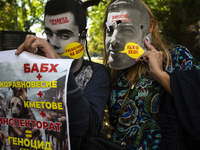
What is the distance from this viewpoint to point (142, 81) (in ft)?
4.52

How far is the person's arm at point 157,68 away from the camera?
1217mm

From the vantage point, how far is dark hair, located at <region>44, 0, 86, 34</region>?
4.30ft

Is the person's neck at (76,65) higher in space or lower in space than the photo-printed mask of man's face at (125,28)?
lower

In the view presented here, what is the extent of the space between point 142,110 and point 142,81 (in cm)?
21

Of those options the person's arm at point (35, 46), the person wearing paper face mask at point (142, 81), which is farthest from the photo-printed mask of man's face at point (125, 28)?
the person's arm at point (35, 46)

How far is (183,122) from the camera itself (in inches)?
46.2

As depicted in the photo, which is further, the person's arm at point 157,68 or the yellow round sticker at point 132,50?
the yellow round sticker at point 132,50

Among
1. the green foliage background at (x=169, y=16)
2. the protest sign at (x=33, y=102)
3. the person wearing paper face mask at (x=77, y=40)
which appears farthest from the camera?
the green foliage background at (x=169, y=16)

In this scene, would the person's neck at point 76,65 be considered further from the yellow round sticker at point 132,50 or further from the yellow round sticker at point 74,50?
the yellow round sticker at point 132,50

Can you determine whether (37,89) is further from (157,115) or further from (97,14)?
(97,14)

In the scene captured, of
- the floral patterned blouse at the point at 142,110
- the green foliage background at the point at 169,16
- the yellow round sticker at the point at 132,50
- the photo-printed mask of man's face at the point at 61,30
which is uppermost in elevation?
the green foliage background at the point at 169,16

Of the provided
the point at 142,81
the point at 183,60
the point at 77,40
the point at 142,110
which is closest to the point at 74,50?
the point at 77,40

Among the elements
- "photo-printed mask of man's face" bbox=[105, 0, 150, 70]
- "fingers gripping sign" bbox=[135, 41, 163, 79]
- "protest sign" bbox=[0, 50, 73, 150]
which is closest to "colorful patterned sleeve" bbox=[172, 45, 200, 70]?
"fingers gripping sign" bbox=[135, 41, 163, 79]

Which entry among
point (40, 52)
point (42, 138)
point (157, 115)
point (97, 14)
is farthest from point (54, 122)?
point (97, 14)
